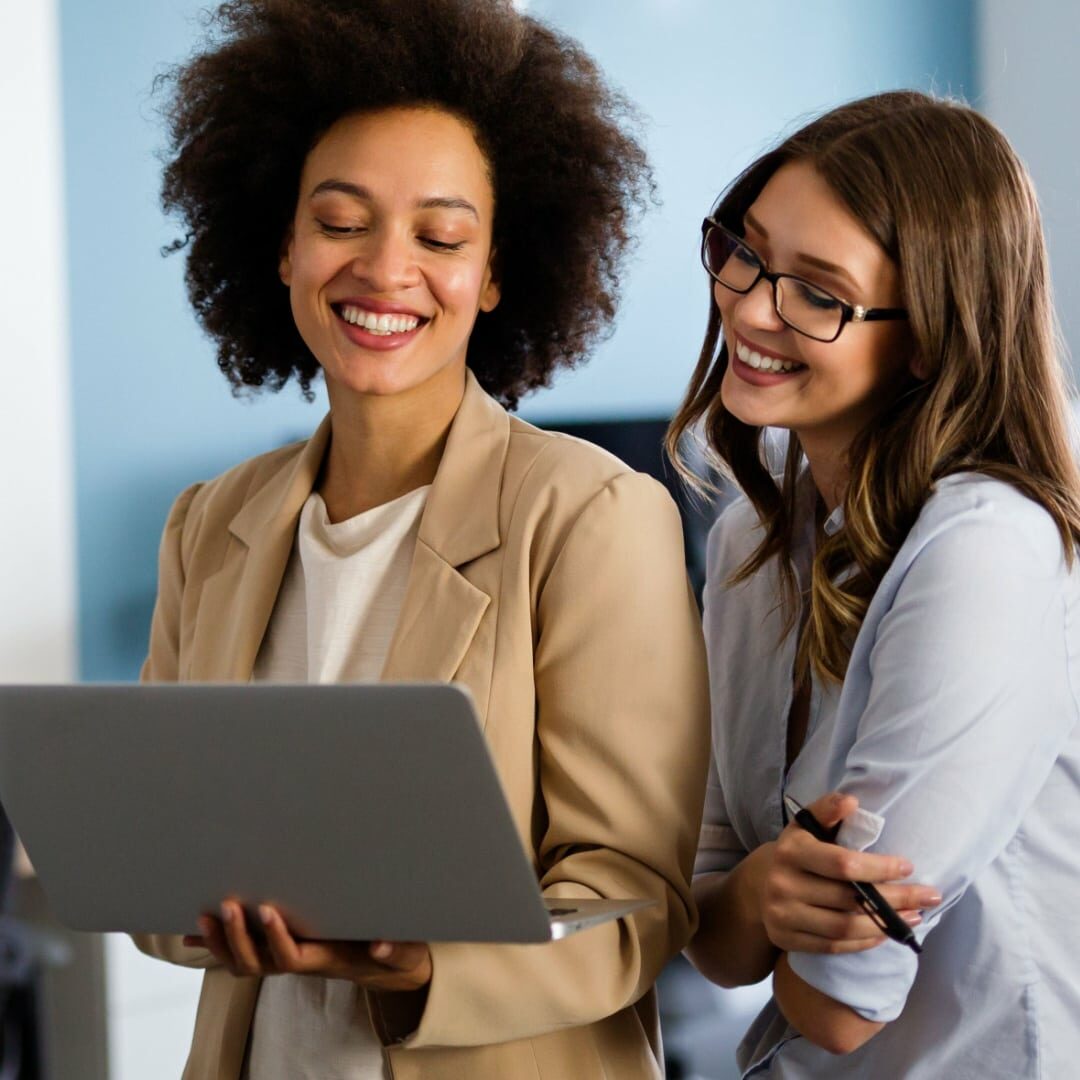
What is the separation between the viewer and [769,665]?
5.00 ft

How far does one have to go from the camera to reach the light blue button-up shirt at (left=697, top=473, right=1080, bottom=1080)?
1.18 metres

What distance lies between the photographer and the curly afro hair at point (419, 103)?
1.55 meters

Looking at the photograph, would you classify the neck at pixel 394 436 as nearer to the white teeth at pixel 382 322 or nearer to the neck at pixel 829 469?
the white teeth at pixel 382 322

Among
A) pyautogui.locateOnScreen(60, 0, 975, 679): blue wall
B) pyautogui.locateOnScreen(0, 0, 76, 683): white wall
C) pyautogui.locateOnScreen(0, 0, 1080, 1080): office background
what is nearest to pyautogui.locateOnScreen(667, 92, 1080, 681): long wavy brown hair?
pyautogui.locateOnScreen(60, 0, 975, 679): blue wall

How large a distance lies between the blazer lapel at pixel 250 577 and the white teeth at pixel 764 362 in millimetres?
470

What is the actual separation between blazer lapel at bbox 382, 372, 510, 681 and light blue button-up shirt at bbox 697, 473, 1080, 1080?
1.11ft

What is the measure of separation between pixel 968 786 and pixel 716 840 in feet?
1.49

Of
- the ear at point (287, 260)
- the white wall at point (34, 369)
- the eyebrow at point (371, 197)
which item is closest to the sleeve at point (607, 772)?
the eyebrow at point (371, 197)

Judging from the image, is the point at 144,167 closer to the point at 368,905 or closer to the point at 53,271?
the point at 53,271

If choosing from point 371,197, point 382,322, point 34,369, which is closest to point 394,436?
point 382,322

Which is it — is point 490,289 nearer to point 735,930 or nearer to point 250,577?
point 250,577

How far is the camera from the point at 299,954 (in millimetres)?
1180

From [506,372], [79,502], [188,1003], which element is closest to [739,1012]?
[188,1003]

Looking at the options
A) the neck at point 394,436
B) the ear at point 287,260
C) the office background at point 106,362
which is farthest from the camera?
the office background at point 106,362
